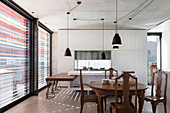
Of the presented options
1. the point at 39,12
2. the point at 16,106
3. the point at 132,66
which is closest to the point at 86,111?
the point at 16,106

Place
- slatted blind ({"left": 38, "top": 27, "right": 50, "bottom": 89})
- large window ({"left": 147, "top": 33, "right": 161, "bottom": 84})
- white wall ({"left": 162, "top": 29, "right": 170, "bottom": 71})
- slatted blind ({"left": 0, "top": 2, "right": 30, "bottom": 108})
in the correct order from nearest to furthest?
slatted blind ({"left": 0, "top": 2, "right": 30, "bottom": 108})
slatted blind ({"left": 38, "top": 27, "right": 50, "bottom": 89})
white wall ({"left": 162, "top": 29, "right": 170, "bottom": 71})
large window ({"left": 147, "top": 33, "right": 161, "bottom": 84})

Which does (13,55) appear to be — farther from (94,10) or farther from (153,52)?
(153,52)

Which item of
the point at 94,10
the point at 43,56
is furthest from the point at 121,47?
the point at 43,56

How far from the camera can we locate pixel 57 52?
8.76 meters

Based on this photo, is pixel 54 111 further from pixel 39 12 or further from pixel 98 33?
pixel 98 33

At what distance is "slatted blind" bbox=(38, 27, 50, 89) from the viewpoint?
7008 millimetres

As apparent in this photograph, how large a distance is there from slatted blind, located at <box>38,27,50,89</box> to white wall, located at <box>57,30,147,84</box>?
2.17 ft

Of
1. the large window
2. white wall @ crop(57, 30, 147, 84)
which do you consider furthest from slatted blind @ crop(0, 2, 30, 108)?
the large window

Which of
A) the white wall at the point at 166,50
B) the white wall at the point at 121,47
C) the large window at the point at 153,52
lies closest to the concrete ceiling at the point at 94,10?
the white wall at the point at 121,47

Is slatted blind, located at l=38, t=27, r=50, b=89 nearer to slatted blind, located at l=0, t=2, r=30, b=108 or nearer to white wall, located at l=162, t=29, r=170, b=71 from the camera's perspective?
slatted blind, located at l=0, t=2, r=30, b=108

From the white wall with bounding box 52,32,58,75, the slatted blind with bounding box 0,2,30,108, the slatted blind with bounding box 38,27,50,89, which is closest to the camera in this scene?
the slatted blind with bounding box 0,2,30,108

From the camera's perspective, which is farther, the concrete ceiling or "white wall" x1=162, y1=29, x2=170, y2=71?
"white wall" x1=162, y1=29, x2=170, y2=71

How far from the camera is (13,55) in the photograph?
441cm

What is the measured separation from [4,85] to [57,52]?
4929 mm
